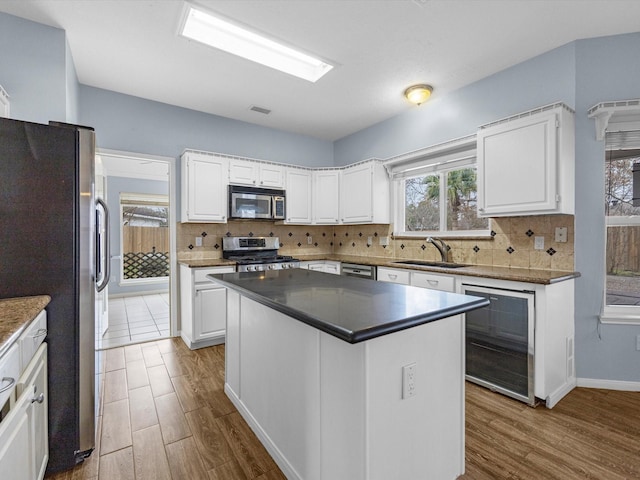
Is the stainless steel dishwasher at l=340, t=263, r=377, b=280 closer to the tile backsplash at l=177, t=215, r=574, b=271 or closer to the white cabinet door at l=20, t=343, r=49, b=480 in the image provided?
the tile backsplash at l=177, t=215, r=574, b=271

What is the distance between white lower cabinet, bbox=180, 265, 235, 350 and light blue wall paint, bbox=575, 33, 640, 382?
313cm

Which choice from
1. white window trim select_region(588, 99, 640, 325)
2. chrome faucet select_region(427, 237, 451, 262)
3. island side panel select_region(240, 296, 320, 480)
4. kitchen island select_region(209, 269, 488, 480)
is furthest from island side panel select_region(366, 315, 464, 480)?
chrome faucet select_region(427, 237, 451, 262)

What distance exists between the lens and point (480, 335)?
252 cm

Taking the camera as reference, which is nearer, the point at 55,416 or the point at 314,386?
the point at 314,386

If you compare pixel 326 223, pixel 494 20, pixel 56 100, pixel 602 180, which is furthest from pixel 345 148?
pixel 56 100

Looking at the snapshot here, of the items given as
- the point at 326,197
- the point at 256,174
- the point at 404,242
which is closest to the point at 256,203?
the point at 256,174

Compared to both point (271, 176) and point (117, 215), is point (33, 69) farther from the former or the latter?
point (117, 215)

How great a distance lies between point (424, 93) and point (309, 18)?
5.11 feet

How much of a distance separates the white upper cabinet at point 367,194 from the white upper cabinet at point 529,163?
143 centimetres

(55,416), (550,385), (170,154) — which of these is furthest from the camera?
(170,154)

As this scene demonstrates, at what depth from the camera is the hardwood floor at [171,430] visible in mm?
Answer: 1611

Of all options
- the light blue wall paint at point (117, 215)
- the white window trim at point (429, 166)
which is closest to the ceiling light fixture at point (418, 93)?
the white window trim at point (429, 166)

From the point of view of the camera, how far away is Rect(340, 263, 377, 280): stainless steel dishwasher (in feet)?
11.5

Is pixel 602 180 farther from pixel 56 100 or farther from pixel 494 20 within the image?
pixel 56 100
